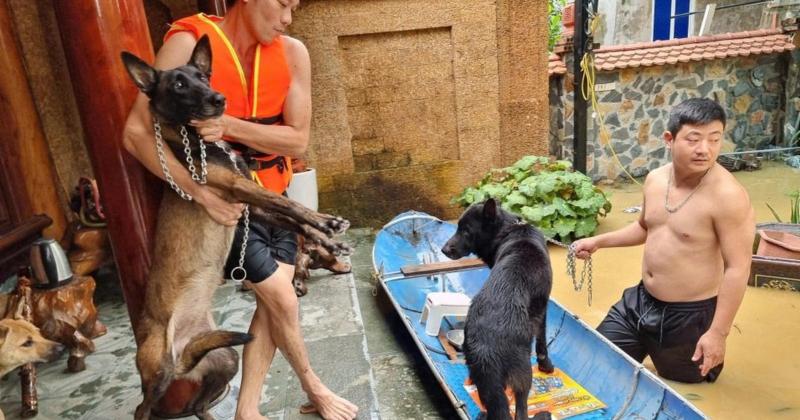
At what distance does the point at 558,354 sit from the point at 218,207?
9.29 ft

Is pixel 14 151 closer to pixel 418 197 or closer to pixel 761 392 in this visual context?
pixel 418 197

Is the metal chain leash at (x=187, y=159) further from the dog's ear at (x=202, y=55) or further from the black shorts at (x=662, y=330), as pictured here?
the black shorts at (x=662, y=330)

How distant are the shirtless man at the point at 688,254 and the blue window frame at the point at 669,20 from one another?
1387 centimetres

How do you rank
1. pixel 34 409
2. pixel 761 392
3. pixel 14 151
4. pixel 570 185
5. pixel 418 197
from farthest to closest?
pixel 418 197
pixel 570 185
pixel 14 151
pixel 761 392
pixel 34 409

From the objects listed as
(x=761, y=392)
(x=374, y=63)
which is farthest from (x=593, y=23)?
(x=761, y=392)

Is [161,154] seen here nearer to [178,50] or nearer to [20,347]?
[178,50]

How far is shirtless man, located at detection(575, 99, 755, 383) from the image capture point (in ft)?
9.18

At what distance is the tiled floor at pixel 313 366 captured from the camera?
2908 mm

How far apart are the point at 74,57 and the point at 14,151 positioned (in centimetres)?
319

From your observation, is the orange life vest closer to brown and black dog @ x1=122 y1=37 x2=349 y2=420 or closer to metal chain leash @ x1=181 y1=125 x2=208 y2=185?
brown and black dog @ x1=122 y1=37 x2=349 y2=420

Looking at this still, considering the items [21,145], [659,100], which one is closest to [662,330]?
[21,145]

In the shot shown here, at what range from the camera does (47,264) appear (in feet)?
10.6

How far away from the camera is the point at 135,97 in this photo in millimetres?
1851

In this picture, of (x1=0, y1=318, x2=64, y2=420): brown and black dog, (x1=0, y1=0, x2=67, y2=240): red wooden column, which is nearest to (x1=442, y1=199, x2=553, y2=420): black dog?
(x1=0, y1=318, x2=64, y2=420): brown and black dog
